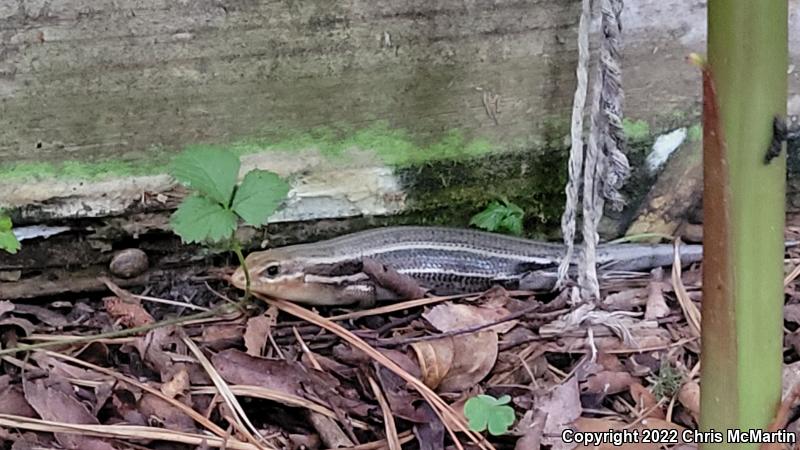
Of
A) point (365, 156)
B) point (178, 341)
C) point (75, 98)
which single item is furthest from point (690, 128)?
point (75, 98)

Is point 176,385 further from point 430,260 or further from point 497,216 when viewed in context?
point 497,216

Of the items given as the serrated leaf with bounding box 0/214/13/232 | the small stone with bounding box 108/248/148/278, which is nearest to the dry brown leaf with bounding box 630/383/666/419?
the small stone with bounding box 108/248/148/278

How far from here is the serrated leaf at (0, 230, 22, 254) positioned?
1938 millimetres

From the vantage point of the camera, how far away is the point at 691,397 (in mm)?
1647

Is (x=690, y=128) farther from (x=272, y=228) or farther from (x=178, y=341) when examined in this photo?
(x=178, y=341)

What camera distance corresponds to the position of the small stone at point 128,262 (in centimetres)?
209

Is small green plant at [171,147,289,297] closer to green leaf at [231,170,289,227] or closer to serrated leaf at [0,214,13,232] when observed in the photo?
green leaf at [231,170,289,227]

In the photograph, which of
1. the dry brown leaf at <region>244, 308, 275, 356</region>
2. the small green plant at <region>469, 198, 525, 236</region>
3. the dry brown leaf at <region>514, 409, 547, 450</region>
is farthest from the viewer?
the small green plant at <region>469, 198, 525, 236</region>

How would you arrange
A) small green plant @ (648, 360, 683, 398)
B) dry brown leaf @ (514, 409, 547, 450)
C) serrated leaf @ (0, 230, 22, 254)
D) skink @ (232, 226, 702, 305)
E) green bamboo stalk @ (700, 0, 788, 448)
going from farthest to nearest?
skink @ (232, 226, 702, 305)
serrated leaf @ (0, 230, 22, 254)
small green plant @ (648, 360, 683, 398)
dry brown leaf @ (514, 409, 547, 450)
green bamboo stalk @ (700, 0, 788, 448)

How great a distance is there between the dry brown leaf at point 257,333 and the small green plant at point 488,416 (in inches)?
17.9

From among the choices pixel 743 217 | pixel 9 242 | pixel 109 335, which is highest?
pixel 743 217

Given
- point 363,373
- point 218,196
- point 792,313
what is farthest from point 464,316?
point 792,313

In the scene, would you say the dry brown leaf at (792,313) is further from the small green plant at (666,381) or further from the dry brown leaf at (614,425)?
the dry brown leaf at (614,425)

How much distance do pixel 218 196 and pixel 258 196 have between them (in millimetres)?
76
